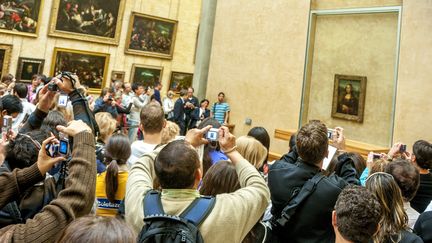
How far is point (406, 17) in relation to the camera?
8820 millimetres

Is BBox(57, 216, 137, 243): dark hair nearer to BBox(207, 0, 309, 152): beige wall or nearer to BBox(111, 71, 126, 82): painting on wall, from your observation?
BBox(207, 0, 309, 152): beige wall

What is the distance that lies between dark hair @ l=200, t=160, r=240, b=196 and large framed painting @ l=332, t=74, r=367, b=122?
803 centimetres

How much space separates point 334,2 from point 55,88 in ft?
30.4

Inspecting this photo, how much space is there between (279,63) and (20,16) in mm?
9195

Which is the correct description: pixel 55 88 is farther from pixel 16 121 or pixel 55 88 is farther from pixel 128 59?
pixel 128 59

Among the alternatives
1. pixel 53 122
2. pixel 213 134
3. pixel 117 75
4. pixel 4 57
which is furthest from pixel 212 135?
pixel 117 75

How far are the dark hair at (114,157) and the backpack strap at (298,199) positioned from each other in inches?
57.0

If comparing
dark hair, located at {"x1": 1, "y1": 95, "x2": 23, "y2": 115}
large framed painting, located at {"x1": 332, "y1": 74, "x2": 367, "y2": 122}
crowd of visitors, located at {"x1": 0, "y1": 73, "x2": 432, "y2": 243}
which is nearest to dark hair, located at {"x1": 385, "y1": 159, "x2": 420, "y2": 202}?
crowd of visitors, located at {"x1": 0, "y1": 73, "x2": 432, "y2": 243}

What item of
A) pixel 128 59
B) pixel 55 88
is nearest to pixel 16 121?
→ pixel 55 88

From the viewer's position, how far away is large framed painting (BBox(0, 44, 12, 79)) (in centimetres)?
Result: 1326

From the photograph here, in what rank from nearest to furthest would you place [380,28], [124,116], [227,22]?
[380,28], [124,116], [227,22]

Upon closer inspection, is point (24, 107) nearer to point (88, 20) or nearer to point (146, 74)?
point (88, 20)

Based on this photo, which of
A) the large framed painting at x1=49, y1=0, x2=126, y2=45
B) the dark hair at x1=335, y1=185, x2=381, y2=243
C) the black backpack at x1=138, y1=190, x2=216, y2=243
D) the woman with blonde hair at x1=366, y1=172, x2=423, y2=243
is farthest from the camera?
the large framed painting at x1=49, y1=0, x2=126, y2=45

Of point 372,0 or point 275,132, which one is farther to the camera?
point 275,132
